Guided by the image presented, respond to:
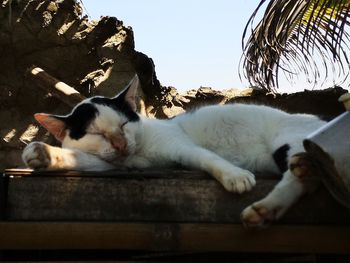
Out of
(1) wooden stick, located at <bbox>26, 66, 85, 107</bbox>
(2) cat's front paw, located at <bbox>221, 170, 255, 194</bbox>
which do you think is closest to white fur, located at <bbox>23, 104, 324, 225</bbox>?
(2) cat's front paw, located at <bbox>221, 170, 255, 194</bbox>

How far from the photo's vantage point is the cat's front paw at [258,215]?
5.95 feet

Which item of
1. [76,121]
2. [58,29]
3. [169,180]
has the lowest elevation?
[169,180]

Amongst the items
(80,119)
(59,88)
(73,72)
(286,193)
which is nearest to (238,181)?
(286,193)

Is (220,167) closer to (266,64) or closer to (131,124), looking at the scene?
(131,124)

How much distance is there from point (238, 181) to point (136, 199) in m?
0.36

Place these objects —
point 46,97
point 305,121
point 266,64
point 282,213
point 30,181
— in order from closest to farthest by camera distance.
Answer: point 282,213
point 30,181
point 305,121
point 266,64
point 46,97

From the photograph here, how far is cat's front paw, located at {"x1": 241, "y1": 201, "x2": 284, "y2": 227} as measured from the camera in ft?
5.95

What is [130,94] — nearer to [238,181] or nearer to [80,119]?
[80,119]

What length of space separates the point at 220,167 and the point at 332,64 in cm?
334

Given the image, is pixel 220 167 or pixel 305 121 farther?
pixel 305 121

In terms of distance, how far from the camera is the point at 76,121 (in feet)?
8.32

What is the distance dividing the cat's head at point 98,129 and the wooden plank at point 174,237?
0.59 meters

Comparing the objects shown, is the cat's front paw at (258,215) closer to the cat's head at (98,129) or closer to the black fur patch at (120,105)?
the cat's head at (98,129)

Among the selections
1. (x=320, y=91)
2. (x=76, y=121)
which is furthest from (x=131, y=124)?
(x=320, y=91)
